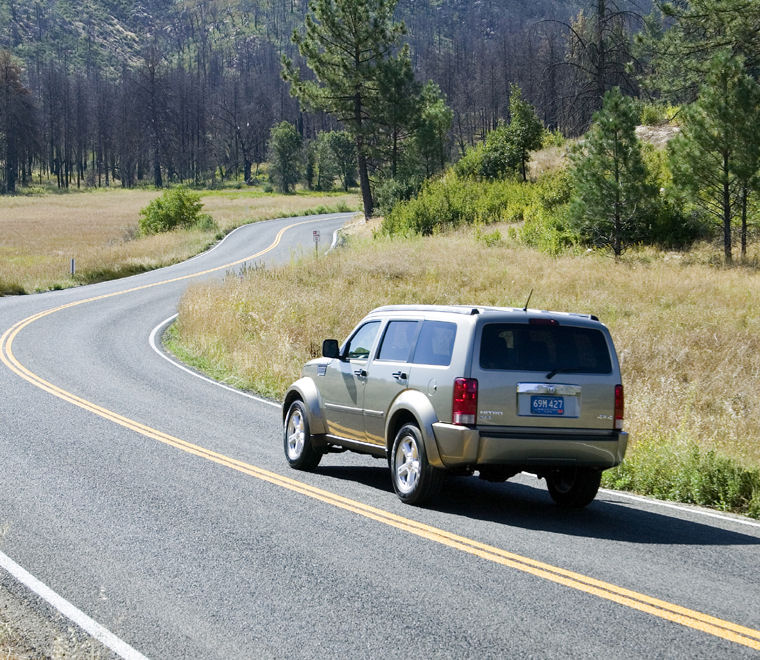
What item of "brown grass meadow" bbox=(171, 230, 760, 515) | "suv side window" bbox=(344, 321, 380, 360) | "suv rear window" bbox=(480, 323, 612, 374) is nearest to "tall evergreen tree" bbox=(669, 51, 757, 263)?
"brown grass meadow" bbox=(171, 230, 760, 515)

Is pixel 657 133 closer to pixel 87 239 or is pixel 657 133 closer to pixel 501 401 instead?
pixel 87 239

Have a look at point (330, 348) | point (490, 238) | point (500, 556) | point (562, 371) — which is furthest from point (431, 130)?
point (500, 556)

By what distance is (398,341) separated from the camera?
9.32 meters

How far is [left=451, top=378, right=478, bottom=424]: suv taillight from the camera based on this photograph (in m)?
8.05

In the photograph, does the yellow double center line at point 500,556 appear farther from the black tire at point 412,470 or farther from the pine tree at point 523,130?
the pine tree at point 523,130

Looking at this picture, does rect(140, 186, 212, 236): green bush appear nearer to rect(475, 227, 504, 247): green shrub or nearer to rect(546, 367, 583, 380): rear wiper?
rect(475, 227, 504, 247): green shrub

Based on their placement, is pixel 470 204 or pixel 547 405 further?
pixel 470 204

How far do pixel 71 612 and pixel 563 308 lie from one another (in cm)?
1974

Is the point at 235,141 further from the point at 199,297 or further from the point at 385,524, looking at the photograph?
the point at 385,524

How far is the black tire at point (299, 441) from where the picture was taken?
10453 mm

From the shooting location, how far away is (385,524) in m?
7.79

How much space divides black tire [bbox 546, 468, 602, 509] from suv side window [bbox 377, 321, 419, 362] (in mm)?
1828

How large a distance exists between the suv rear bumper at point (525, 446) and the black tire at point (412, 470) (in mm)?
242

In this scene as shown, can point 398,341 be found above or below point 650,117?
below
